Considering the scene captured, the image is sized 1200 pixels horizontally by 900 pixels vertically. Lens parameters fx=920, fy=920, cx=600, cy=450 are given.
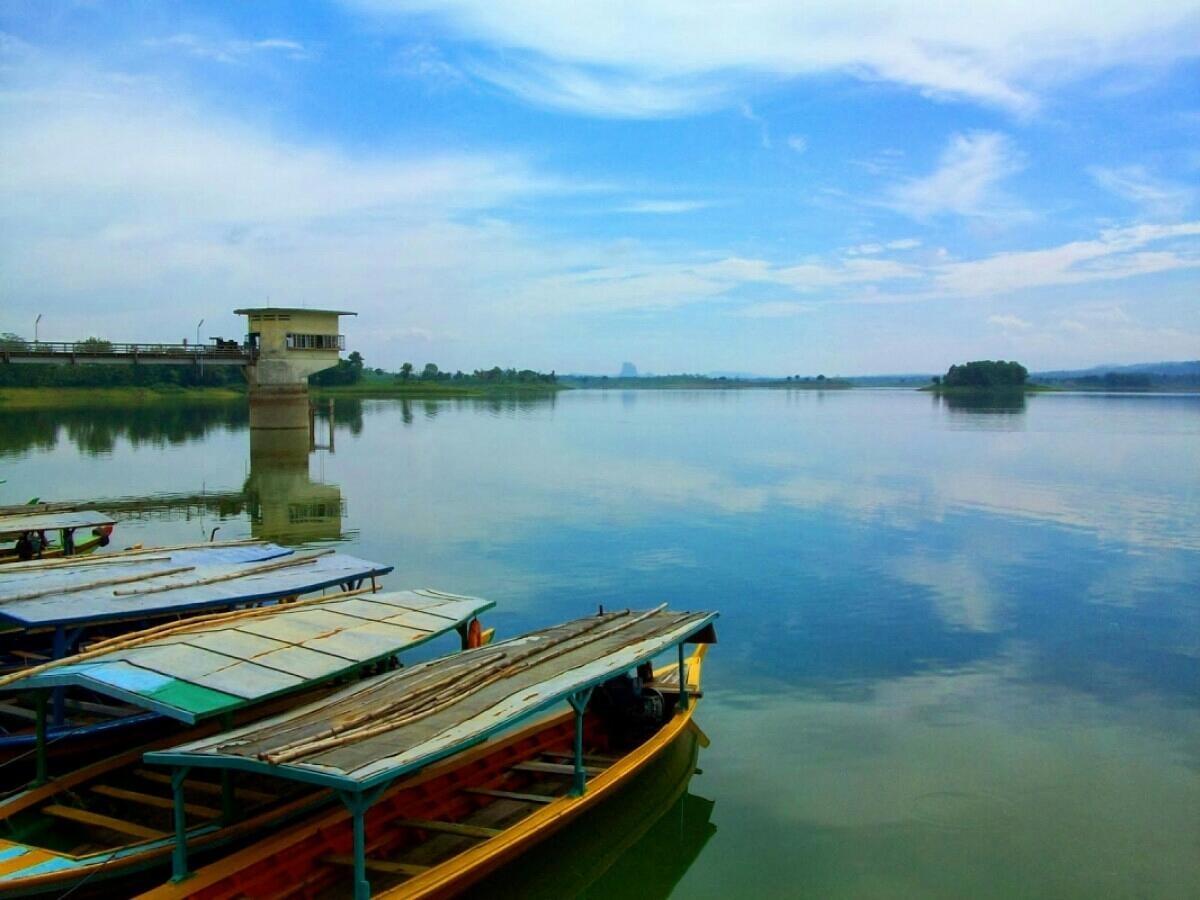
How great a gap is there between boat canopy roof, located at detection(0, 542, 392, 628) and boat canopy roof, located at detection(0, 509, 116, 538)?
3.78m

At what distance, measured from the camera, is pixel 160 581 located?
13789mm

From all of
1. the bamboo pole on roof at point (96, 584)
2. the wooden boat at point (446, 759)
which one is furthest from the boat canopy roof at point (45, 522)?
the wooden boat at point (446, 759)

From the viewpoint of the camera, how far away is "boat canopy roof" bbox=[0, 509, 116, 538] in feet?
59.6

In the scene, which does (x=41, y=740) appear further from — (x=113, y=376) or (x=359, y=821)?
(x=113, y=376)

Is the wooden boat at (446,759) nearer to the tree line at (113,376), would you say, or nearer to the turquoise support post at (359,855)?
the turquoise support post at (359,855)

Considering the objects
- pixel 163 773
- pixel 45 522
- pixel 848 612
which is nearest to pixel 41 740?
pixel 163 773

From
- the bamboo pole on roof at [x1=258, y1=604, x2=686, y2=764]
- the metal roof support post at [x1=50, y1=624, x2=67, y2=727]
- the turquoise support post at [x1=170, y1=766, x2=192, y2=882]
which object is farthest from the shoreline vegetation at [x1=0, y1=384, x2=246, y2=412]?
the turquoise support post at [x1=170, y1=766, x2=192, y2=882]

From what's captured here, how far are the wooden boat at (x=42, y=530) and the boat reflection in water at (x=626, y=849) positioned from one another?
41.1ft

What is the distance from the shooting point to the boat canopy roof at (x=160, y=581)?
12.1 meters

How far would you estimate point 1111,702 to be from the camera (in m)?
Answer: 15.1

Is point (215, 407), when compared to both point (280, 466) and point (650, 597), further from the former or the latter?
point (650, 597)

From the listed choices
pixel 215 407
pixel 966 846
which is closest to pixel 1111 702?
pixel 966 846

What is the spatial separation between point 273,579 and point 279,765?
7425 millimetres

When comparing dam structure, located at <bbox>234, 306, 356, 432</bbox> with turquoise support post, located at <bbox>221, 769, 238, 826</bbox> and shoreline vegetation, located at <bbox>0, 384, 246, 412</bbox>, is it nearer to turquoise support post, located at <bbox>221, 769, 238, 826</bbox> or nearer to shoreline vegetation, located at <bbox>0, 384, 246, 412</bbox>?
shoreline vegetation, located at <bbox>0, 384, 246, 412</bbox>
